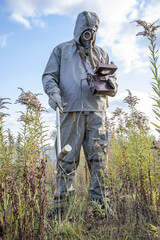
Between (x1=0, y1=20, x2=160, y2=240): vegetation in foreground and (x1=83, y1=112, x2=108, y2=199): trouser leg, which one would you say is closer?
(x1=0, y1=20, x2=160, y2=240): vegetation in foreground

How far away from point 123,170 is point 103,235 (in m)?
0.72

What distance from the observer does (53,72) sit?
11.9ft

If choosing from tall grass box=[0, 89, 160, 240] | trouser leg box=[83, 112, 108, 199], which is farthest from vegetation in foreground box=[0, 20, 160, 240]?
trouser leg box=[83, 112, 108, 199]

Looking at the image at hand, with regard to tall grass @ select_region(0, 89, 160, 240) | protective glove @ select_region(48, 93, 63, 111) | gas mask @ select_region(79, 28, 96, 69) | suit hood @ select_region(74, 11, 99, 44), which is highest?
suit hood @ select_region(74, 11, 99, 44)

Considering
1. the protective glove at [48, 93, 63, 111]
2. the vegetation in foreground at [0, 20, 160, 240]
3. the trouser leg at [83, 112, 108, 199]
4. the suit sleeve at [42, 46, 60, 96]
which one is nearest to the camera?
the vegetation in foreground at [0, 20, 160, 240]

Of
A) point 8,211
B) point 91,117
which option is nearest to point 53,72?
point 91,117

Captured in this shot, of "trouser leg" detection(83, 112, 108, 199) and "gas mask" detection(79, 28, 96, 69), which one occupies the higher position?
"gas mask" detection(79, 28, 96, 69)

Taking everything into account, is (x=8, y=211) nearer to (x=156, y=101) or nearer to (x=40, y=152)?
(x=40, y=152)

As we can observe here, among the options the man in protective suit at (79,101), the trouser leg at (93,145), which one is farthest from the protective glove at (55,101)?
the trouser leg at (93,145)

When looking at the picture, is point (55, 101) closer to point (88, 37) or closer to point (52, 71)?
point (52, 71)

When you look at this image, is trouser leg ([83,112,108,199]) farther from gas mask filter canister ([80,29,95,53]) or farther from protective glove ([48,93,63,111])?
gas mask filter canister ([80,29,95,53])

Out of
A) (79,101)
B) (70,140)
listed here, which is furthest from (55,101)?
(70,140)

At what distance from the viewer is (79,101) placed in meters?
3.40

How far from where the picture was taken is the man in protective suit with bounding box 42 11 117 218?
11.1 ft
